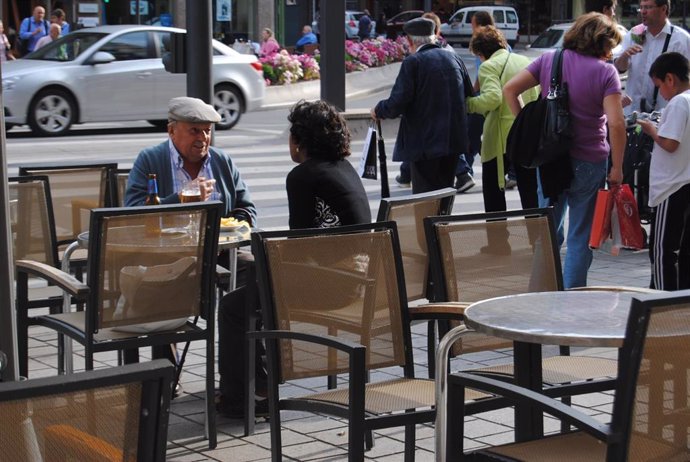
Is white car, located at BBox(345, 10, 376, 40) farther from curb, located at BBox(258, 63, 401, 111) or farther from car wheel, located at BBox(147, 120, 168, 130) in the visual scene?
car wheel, located at BBox(147, 120, 168, 130)

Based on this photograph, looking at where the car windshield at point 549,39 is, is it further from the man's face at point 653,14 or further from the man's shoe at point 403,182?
the man's face at point 653,14

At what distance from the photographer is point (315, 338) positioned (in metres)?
4.24

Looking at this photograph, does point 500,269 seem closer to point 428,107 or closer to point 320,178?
point 320,178

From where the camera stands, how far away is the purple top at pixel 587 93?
7.38 m

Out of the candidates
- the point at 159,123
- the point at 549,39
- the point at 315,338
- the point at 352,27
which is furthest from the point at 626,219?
the point at 352,27

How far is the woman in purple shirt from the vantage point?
736 centimetres

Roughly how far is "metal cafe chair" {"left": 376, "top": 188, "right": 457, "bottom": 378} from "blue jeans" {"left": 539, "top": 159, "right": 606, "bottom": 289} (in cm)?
220

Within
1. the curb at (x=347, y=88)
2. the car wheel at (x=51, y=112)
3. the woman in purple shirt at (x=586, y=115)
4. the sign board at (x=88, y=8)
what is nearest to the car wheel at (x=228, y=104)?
the car wheel at (x=51, y=112)

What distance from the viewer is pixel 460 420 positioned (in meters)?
3.82

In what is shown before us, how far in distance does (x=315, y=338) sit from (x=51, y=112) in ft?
50.9

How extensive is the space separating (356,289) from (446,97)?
467 cm

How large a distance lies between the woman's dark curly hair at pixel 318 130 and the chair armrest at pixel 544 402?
75.9 inches

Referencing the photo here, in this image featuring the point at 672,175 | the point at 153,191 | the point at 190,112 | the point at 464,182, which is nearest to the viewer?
the point at 153,191

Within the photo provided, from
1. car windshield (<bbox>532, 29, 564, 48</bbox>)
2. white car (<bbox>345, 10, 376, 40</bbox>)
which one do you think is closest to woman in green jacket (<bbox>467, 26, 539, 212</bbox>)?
car windshield (<bbox>532, 29, 564, 48</bbox>)
